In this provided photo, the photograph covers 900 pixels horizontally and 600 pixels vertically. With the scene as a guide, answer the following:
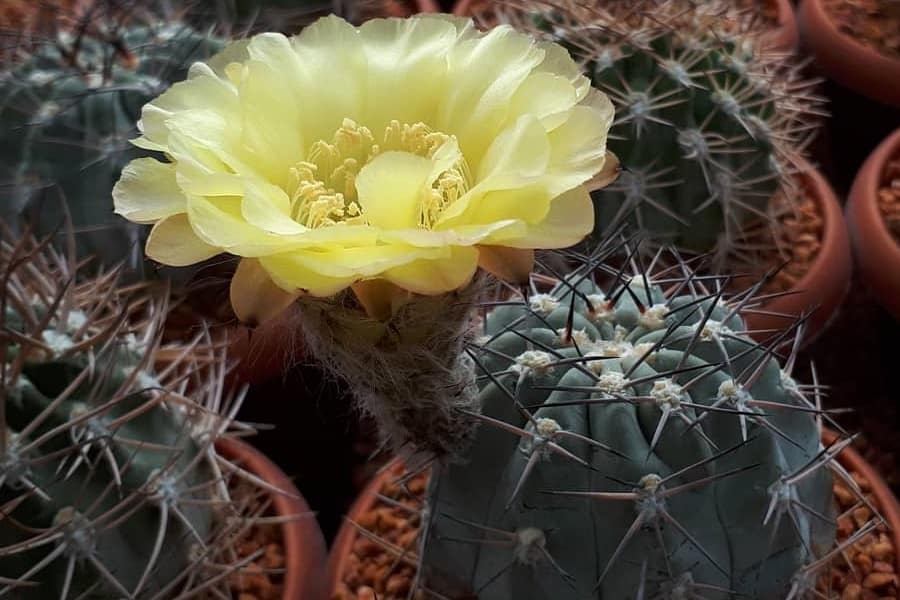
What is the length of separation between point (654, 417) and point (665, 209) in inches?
15.6

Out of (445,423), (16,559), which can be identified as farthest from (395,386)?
(16,559)

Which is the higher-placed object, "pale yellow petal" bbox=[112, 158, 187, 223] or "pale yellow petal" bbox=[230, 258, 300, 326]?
"pale yellow petal" bbox=[112, 158, 187, 223]

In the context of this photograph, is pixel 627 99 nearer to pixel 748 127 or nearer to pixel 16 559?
pixel 748 127

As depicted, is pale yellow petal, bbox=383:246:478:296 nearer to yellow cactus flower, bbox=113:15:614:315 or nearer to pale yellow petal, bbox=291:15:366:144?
yellow cactus flower, bbox=113:15:614:315

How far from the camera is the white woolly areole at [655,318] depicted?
0.61 metres

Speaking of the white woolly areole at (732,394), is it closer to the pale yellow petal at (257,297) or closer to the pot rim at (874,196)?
the pale yellow petal at (257,297)

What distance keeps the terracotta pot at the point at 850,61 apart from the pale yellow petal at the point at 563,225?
91 centimetres

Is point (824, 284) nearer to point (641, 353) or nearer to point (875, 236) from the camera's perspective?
point (875, 236)

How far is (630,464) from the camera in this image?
1.79ft

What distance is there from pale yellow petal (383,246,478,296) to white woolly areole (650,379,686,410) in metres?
0.21

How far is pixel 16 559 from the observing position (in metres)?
0.62

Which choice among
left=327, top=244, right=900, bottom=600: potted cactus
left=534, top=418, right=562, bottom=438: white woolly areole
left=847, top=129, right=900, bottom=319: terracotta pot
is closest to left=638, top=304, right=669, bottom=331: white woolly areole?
left=327, top=244, right=900, bottom=600: potted cactus

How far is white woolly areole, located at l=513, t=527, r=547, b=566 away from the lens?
0.56 m

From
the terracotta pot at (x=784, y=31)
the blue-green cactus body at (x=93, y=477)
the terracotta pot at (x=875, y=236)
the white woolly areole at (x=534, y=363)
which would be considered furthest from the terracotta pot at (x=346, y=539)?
the terracotta pot at (x=784, y=31)
